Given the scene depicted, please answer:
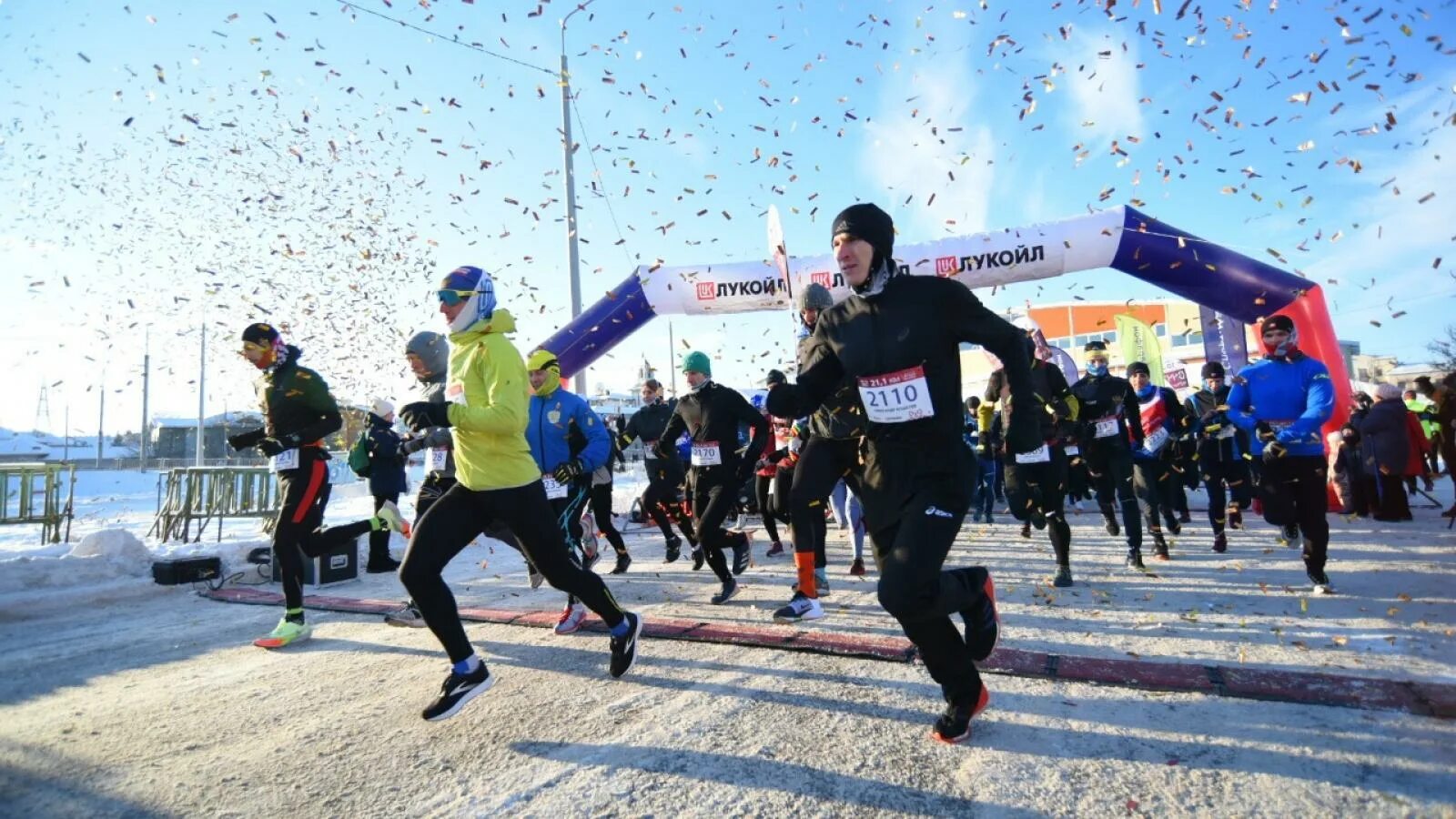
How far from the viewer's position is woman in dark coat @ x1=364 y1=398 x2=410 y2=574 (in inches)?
207

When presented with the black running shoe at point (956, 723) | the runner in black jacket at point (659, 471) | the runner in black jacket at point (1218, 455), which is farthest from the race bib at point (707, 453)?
the runner in black jacket at point (1218, 455)

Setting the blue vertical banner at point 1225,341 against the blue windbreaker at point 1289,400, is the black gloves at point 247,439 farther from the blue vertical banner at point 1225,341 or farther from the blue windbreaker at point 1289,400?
the blue vertical banner at point 1225,341

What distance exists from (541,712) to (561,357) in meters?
8.33

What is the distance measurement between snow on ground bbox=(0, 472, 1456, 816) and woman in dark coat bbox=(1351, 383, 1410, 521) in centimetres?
470

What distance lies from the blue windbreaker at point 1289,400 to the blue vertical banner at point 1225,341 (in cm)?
641

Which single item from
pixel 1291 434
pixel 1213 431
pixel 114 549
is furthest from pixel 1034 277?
pixel 114 549

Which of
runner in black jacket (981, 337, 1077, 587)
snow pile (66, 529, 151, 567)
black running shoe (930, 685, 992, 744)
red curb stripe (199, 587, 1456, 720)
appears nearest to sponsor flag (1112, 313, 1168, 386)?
runner in black jacket (981, 337, 1077, 587)

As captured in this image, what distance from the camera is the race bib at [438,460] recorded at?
5.32 metres

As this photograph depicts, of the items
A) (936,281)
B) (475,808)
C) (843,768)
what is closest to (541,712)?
(475,808)

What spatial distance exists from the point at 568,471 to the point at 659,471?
10.2 ft

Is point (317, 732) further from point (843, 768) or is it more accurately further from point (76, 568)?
point (76, 568)

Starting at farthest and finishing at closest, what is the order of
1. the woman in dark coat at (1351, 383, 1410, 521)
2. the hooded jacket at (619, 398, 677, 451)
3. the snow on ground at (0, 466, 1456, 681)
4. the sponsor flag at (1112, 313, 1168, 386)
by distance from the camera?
the sponsor flag at (1112, 313, 1168, 386) → the woman in dark coat at (1351, 383, 1410, 521) → the hooded jacket at (619, 398, 677, 451) → the snow on ground at (0, 466, 1456, 681)

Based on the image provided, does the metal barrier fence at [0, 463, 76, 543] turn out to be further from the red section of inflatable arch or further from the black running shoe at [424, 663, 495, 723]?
the red section of inflatable arch

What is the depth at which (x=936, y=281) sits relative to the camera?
9.67 feet
